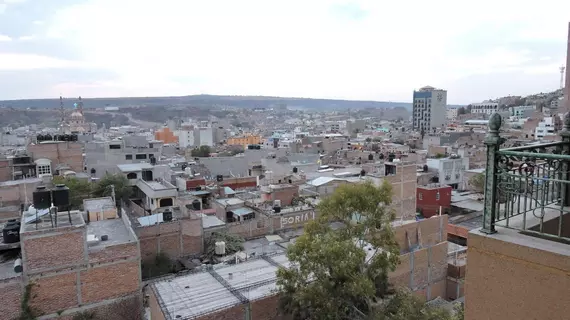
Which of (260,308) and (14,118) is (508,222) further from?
(14,118)

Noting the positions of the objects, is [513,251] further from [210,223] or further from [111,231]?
[210,223]

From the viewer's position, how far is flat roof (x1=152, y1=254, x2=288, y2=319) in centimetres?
1123

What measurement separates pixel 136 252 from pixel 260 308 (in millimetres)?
4991

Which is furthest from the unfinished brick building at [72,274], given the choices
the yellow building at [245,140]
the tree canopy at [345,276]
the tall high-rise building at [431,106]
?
the tall high-rise building at [431,106]

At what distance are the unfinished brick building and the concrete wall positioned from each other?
12.6 meters

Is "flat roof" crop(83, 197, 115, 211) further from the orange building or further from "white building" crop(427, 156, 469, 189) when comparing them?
the orange building

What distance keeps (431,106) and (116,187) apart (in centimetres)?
10091

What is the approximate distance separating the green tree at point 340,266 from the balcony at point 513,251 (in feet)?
24.5

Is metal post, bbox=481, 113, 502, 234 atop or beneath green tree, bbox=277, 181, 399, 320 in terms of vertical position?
atop

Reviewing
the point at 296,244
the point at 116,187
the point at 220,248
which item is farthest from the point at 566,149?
the point at 116,187

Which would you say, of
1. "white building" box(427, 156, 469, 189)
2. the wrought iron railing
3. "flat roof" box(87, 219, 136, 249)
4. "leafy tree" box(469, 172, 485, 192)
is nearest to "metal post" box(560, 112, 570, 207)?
the wrought iron railing

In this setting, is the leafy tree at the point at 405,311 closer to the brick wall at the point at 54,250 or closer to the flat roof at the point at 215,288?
the flat roof at the point at 215,288

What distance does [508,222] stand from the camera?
315cm

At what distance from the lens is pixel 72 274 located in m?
13.0
